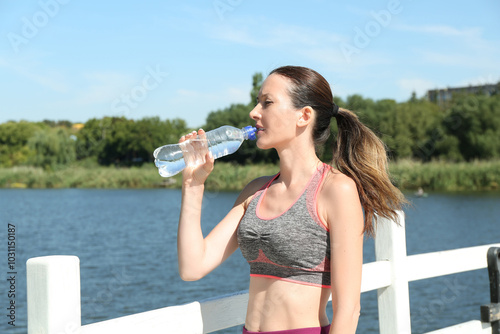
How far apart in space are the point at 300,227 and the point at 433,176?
39.4m

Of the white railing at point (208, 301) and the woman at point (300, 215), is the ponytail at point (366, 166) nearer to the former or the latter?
the woman at point (300, 215)

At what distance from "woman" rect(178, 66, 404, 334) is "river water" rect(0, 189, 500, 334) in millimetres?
719

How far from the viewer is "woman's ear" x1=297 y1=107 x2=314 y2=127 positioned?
199cm

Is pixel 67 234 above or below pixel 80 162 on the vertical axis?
below

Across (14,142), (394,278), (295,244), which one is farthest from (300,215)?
(14,142)

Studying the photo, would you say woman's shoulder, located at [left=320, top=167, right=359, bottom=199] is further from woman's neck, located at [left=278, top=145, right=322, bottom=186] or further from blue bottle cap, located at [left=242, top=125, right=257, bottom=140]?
blue bottle cap, located at [left=242, top=125, right=257, bottom=140]

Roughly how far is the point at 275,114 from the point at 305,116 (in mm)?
108

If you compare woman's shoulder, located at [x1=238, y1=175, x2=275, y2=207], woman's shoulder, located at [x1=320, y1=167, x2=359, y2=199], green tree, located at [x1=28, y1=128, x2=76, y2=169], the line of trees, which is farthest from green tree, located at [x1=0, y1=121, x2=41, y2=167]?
woman's shoulder, located at [x1=320, y1=167, x2=359, y2=199]

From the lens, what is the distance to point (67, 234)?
80.0 ft

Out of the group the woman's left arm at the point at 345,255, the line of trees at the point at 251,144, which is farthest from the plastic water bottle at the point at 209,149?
the line of trees at the point at 251,144

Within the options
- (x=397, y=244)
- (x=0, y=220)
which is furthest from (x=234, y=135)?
(x=0, y=220)

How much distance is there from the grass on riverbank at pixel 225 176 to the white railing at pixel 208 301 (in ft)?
70.7

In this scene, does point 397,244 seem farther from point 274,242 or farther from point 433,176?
point 433,176

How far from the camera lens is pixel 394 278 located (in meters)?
2.74
